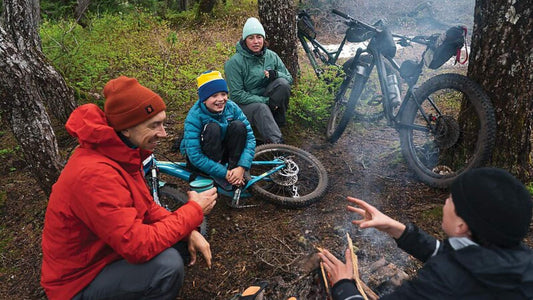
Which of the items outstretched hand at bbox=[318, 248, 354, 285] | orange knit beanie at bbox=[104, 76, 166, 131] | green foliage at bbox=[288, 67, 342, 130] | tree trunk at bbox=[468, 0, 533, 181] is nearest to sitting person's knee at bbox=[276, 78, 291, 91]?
green foliage at bbox=[288, 67, 342, 130]

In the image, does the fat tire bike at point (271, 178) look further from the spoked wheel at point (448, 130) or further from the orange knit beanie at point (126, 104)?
the orange knit beanie at point (126, 104)

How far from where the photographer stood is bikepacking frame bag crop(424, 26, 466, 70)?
147 inches

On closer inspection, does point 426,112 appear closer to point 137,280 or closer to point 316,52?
point 137,280

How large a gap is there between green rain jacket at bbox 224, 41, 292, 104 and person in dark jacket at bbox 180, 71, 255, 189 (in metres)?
0.76

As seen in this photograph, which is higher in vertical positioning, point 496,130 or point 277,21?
point 277,21

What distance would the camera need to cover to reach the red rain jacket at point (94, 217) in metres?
1.91

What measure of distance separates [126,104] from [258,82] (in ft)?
9.17

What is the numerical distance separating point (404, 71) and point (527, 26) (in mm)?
1418

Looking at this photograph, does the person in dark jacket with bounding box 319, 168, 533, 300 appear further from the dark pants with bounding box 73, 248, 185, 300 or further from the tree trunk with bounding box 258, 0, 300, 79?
the tree trunk with bounding box 258, 0, 300, 79

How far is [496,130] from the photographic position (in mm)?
3367

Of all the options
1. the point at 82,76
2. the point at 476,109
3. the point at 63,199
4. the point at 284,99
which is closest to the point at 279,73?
the point at 284,99

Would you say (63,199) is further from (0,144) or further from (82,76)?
(82,76)

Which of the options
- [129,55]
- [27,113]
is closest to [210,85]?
[27,113]

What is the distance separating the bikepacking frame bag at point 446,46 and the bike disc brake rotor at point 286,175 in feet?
6.79
